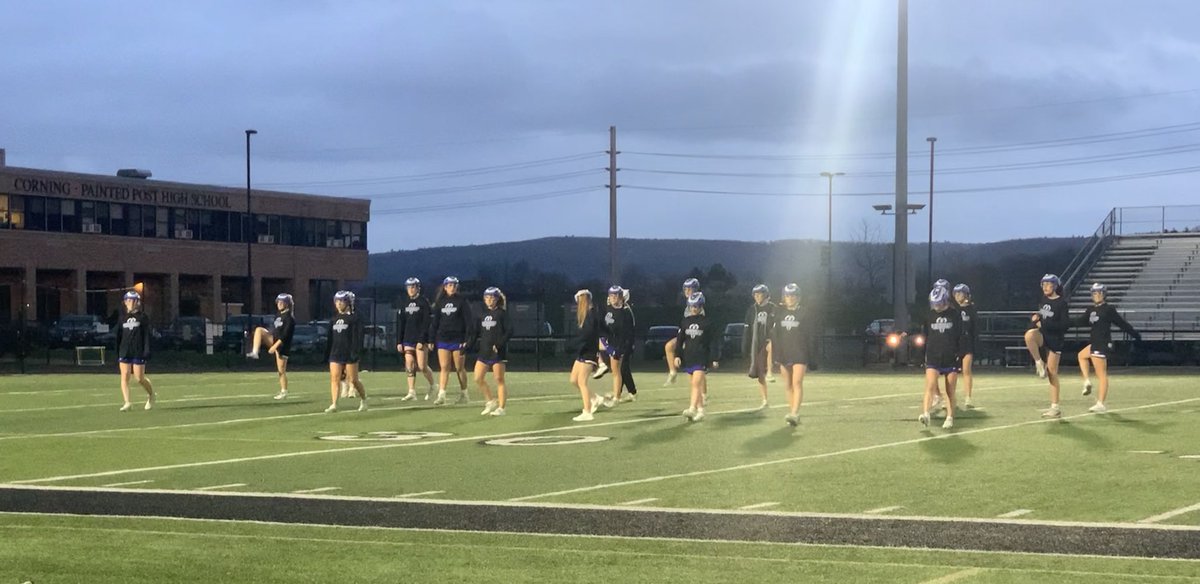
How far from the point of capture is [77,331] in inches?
2409

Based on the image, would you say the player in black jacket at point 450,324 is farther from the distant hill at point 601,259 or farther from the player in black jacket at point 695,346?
the distant hill at point 601,259

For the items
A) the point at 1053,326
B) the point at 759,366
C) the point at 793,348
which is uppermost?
the point at 1053,326

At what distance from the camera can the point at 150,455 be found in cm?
1627

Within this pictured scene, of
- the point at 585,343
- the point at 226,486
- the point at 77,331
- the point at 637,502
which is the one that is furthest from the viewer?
the point at 77,331

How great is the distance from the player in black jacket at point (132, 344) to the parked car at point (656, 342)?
29.7 meters

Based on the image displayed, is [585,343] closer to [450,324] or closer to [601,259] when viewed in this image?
[450,324]

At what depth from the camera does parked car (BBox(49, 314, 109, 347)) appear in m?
59.7

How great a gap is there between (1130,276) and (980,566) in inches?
2125

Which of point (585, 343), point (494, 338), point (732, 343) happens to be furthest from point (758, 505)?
point (732, 343)

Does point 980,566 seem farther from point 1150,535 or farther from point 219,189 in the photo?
point 219,189

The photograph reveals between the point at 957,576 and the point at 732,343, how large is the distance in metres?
46.8

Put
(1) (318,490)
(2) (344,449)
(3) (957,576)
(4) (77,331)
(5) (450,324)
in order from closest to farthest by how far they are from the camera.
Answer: (3) (957,576) < (1) (318,490) < (2) (344,449) < (5) (450,324) < (4) (77,331)

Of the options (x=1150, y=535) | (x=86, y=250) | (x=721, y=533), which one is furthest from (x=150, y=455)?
(x=86, y=250)

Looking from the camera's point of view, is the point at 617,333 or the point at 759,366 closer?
the point at 759,366
